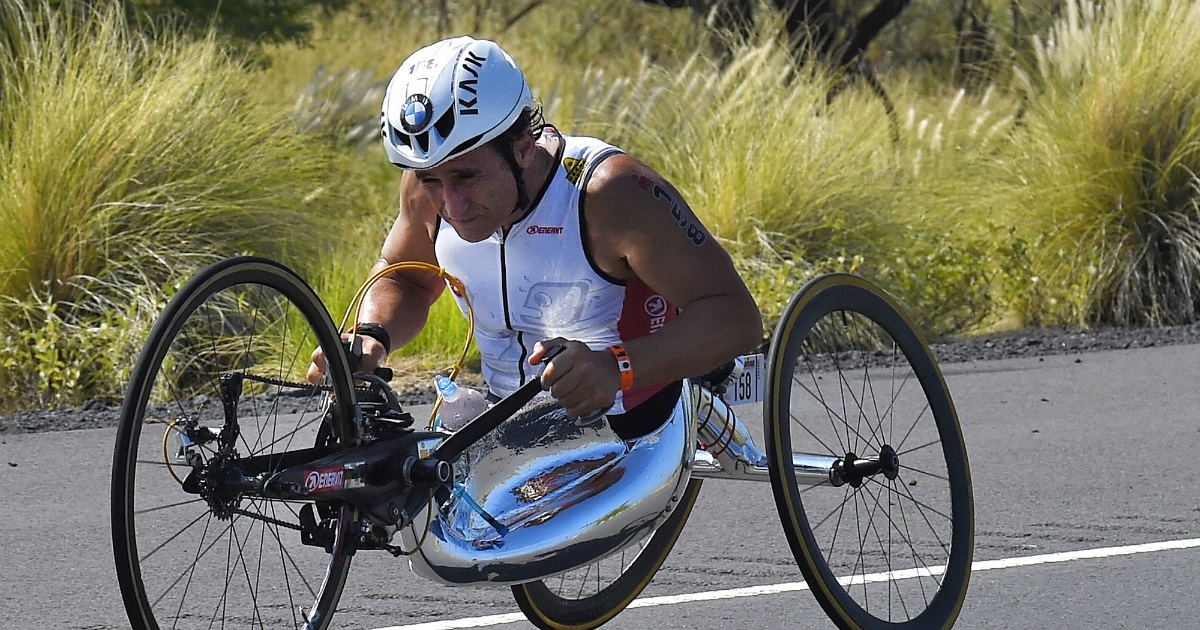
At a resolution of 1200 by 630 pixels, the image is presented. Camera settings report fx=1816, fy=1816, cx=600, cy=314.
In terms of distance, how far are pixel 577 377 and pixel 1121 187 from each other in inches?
333

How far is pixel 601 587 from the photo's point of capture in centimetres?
476

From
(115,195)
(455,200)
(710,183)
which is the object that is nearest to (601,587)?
(455,200)

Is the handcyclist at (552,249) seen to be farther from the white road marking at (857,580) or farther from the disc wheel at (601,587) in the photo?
the white road marking at (857,580)

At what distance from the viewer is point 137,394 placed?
10.2 feet

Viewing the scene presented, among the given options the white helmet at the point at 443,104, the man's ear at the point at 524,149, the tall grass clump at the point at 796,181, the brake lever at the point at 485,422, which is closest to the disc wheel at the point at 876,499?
the brake lever at the point at 485,422

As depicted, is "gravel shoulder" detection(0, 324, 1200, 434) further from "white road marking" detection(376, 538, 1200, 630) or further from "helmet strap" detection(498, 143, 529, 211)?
"helmet strap" detection(498, 143, 529, 211)

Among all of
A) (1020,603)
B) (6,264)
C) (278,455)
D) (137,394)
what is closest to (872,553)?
(1020,603)

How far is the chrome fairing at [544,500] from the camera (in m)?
3.67

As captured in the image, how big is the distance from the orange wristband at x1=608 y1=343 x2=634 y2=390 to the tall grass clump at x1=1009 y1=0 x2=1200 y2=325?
308 inches

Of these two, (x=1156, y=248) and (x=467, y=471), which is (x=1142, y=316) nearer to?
(x=1156, y=248)

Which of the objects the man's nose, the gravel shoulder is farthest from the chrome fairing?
the gravel shoulder

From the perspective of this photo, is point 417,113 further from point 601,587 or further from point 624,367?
point 601,587

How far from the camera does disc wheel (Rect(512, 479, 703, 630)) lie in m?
4.37

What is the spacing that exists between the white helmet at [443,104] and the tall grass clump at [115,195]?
18.1 feet
